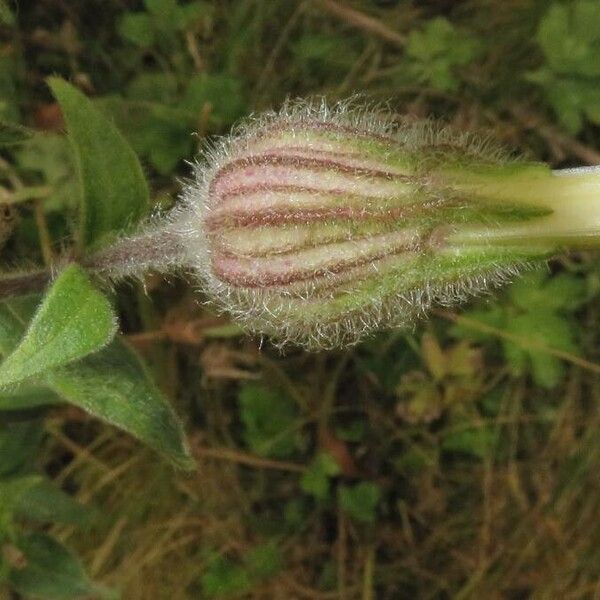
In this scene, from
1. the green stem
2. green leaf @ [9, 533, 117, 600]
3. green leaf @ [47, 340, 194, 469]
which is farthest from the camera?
green leaf @ [9, 533, 117, 600]

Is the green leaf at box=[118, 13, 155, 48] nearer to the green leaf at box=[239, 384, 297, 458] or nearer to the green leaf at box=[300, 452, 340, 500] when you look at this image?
the green leaf at box=[239, 384, 297, 458]

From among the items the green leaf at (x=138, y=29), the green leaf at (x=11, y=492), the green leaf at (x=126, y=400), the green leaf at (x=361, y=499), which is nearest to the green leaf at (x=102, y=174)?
the green leaf at (x=126, y=400)

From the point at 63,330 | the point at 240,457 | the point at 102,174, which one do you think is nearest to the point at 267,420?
the point at 240,457

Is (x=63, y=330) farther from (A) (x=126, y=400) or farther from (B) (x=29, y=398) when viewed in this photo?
(B) (x=29, y=398)

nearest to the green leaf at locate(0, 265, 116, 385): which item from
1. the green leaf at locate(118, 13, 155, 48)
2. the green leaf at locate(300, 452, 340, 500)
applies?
the green leaf at locate(118, 13, 155, 48)

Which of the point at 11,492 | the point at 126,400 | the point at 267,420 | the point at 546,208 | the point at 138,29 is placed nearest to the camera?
the point at 546,208

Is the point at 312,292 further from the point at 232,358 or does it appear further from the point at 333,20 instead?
the point at 333,20
